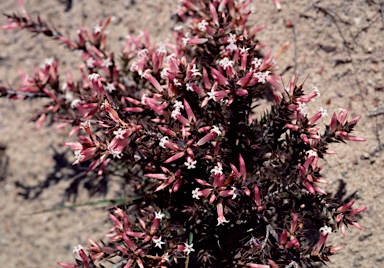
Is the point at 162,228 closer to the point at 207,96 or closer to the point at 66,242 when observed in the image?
the point at 207,96

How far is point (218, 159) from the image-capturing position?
301 centimetres

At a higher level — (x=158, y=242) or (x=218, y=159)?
(x=218, y=159)

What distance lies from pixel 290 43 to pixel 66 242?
120 inches

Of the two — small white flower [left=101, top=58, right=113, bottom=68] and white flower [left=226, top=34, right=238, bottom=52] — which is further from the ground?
white flower [left=226, top=34, right=238, bottom=52]

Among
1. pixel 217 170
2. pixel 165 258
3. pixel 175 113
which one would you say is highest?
pixel 175 113

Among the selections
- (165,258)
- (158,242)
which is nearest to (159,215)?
(158,242)

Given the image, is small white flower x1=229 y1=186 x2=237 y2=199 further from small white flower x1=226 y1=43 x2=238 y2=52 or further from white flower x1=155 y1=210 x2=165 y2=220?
small white flower x1=226 y1=43 x2=238 y2=52

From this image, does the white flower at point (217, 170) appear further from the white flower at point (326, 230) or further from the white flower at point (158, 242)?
the white flower at point (326, 230)

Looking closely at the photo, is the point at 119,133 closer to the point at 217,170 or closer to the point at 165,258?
the point at 217,170

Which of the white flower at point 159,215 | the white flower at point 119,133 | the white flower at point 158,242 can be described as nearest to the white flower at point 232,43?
the white flower at point 119,133

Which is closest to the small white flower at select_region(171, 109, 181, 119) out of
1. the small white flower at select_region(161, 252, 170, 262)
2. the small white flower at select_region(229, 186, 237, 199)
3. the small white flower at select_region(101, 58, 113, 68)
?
the small white flower at select_region(229, 186, 237, 199)

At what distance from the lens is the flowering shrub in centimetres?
295

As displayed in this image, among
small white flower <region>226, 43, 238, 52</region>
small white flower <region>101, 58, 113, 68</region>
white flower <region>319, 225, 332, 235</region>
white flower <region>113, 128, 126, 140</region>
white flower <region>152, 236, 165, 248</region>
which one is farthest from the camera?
small white flower <region>101, 58, 113, 68</region>

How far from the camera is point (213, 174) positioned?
292 cm
